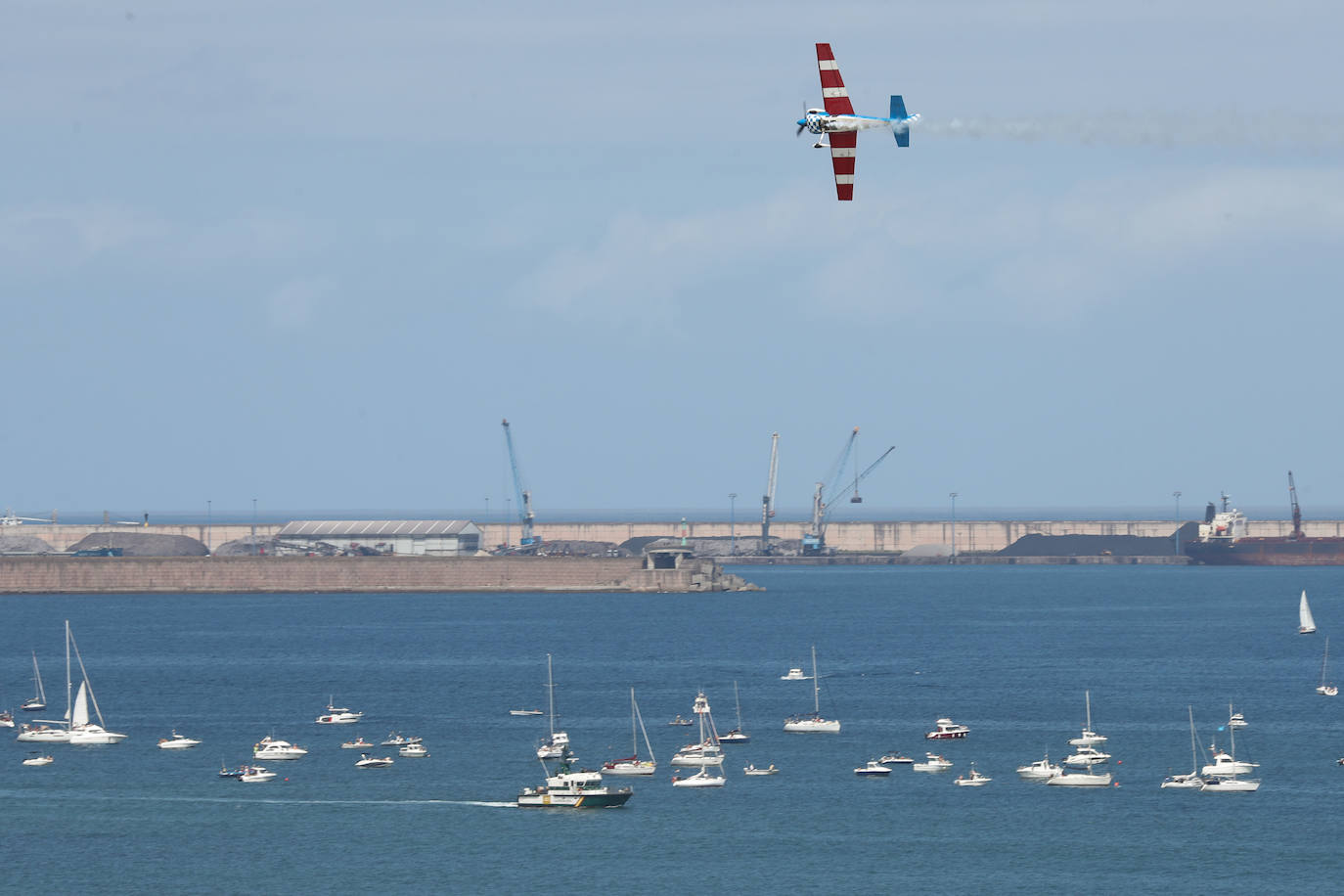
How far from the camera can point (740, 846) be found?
7975cm

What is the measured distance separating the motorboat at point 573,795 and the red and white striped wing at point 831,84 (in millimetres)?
41793

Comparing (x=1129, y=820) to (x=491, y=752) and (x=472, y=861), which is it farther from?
(x=491, y=752)

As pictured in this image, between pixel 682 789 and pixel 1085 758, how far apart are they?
76.1 feet

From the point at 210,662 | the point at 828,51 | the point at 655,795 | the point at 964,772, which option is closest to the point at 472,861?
the point at 655,795

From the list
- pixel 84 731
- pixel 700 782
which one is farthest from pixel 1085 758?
pixel 84 731

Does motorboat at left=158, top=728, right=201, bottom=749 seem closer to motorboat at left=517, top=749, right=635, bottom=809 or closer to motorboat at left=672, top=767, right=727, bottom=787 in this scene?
motorboat at left=517, top=749, right=635, bottom=809

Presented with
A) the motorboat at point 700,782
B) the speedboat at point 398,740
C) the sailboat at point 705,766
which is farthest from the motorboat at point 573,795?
the speedboat at point 398,740

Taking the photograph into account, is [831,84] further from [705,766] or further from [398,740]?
[398,740]

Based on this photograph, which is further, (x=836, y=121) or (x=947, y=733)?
(x=947, y=733)

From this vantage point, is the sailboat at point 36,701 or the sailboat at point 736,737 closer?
the sailboat at point 736,737

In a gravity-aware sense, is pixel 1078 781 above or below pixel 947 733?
below

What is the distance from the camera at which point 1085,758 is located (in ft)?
320

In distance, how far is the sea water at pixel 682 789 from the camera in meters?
75.9

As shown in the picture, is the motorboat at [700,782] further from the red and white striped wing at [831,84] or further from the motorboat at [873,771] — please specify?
the red and white striped wing at [831,84]
